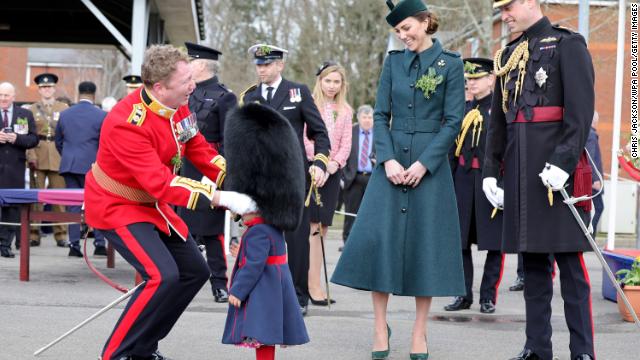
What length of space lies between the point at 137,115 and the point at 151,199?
0.49m

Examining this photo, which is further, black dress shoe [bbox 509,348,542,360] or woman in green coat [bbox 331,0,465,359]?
woman in green coat [bbox 331,0,465,359]

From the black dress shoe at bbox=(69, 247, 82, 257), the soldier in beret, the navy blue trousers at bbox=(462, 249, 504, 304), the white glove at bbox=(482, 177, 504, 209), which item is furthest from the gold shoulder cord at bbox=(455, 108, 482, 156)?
the soldier in beret

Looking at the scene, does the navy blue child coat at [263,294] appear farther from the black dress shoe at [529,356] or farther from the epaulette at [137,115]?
the black dress shoe at [529,356]

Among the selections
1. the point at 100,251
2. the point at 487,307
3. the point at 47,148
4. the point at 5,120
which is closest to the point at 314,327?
the point at 487,307

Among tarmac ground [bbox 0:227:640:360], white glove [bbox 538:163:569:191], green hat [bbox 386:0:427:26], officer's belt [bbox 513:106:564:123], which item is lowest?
tarmac ground [bbox 0:227:640:360]

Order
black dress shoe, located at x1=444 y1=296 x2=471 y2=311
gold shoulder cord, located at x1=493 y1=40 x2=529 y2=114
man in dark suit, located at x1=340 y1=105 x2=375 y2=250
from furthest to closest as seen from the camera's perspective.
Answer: man in dark suit, located at x1=340 y1=105 x2=375 y2=250, black dress shoe, located at x1=444 y1=296 x2=471 y2=311, gold shoulder cord, located at x1=493 y1=40 x2=529 y2=114

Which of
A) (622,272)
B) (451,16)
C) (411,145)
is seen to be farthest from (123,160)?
(451,16)

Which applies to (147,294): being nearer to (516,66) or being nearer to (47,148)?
(516,66)


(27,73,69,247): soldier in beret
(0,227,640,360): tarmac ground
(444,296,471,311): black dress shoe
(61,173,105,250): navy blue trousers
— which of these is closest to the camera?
(0,227,640,360): tarmac ground

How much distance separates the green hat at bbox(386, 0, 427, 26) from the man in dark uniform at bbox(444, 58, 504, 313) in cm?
248

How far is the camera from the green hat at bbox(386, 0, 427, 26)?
6438mm

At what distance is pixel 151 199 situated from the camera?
19.4 feet

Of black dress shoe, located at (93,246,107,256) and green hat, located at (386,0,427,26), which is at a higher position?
green hat, located at (386,0,427,26)

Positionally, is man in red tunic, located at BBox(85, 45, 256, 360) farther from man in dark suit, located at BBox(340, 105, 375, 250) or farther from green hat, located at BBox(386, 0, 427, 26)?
man in dark suit, located at BBox(340, 105, 375, 250)
